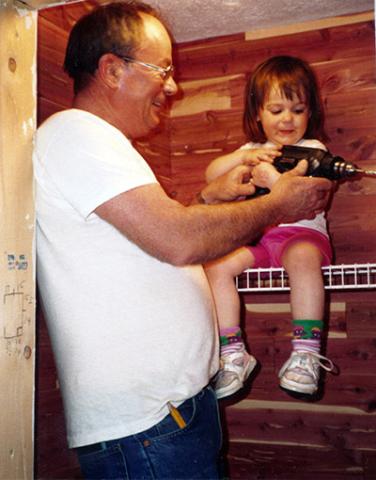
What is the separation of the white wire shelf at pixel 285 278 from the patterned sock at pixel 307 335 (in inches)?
5.5

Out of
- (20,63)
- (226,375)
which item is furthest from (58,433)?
(20,63)

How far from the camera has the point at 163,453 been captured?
1.00 m

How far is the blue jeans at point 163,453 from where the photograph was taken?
993mm

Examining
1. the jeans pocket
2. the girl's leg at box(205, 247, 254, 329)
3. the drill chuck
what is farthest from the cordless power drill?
the jeans pocket

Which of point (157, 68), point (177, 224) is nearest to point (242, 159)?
point (157, 68)

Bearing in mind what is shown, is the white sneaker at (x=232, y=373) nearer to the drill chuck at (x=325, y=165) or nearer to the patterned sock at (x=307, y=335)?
the patterned sock at (x=307, y=335)

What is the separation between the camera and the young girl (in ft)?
4.95

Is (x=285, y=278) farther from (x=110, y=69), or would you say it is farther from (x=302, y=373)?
(x=110, y=69)

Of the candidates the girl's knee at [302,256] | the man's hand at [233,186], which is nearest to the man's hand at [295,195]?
the man's hand at [233,186]

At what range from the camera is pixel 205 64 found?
2.13 meters

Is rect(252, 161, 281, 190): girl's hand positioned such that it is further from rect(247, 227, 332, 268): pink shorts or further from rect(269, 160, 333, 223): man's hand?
rect(247, 227, 332, 268): pink shorts

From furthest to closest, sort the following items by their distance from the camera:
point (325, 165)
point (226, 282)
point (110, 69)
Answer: point (226, 282) → point (325, 165) → point (110, 69)

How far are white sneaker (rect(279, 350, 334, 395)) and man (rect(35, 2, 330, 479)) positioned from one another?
1.42 ft

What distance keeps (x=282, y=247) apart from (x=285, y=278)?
0.20m
